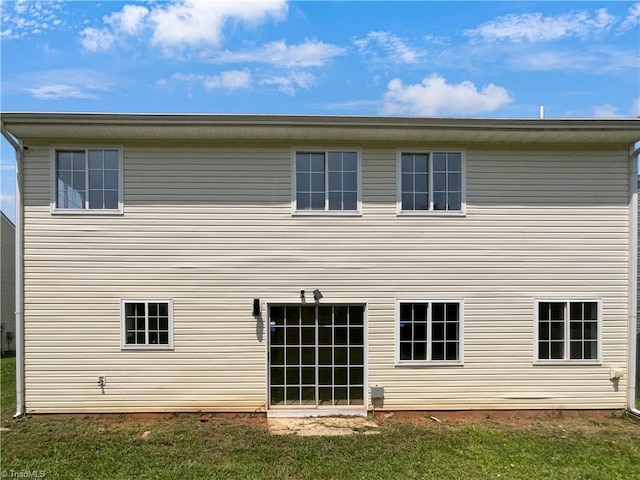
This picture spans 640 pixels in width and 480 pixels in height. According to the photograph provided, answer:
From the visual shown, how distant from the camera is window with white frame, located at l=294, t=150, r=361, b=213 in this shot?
683 centimetres

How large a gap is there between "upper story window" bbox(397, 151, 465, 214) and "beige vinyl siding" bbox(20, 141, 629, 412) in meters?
0.20

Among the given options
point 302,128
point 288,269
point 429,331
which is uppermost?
point 302,128

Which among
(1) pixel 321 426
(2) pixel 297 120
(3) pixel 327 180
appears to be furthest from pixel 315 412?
(2) pixel 297 120

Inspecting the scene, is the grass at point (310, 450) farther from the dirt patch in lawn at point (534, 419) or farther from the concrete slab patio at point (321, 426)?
the concrete slab patio at point (321, 426)

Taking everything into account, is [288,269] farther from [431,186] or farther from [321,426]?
[431,186]

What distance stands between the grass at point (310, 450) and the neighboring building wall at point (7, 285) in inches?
378

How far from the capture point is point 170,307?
667cm

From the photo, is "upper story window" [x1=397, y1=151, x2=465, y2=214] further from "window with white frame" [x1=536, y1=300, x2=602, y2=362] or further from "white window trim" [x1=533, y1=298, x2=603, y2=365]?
"window with white frame" [x1=536, y1=300, x2=602, y2=362]

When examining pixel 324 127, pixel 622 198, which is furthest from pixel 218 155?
pixel 622 198

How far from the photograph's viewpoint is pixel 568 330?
22.5 ft

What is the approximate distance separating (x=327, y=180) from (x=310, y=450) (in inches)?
163

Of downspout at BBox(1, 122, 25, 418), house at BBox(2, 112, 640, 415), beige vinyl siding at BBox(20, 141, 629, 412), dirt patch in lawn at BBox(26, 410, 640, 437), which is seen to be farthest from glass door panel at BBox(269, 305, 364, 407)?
downspout at BBox(1, 122, 25, 418)

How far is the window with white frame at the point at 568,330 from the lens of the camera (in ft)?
22.5

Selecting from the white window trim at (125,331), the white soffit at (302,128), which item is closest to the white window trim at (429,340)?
the white soffit at (302,128)
